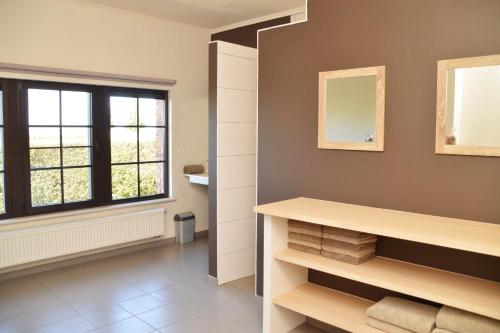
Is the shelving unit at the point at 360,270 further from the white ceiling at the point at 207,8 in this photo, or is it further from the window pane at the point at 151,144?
the window pane at the point at 151,144

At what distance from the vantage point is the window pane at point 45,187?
4.22 metres

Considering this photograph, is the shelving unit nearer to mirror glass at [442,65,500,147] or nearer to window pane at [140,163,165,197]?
mirror glass at [442,65,500,147]

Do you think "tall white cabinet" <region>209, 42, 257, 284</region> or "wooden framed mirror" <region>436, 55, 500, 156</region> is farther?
"tall white cabinet" <region>209, 42, 257, 284</region>

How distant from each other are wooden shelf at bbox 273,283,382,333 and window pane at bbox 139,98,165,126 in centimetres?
297

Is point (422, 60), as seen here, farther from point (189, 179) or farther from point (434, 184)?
point (189, 179)

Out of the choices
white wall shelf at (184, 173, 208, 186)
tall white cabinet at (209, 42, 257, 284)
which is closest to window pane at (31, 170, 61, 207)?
white wall shelf at (184, 173, 208, 186)

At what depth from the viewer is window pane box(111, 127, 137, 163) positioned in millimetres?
4801

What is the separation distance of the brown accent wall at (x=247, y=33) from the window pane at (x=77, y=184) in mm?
2375

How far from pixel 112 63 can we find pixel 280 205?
112 inches

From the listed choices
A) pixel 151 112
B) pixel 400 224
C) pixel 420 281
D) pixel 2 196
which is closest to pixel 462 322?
pixel 420 281

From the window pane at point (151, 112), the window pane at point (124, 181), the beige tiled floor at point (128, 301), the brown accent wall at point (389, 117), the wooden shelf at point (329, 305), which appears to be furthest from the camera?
the window pane at point (151, 112)

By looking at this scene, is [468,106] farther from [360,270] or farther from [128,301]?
[128,301]

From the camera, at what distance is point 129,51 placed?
15.7 ft

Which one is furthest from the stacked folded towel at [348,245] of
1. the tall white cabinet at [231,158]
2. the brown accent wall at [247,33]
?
the brown accent wall at [247,33]
